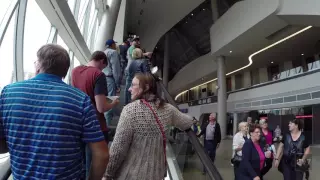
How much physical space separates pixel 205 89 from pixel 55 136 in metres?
36.0

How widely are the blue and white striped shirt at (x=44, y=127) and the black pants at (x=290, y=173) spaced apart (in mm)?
4596

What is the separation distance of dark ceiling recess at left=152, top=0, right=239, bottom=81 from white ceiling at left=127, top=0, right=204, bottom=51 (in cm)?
200

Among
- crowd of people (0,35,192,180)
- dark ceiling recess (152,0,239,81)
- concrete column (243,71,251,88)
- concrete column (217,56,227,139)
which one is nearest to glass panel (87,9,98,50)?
concrete column (217,56,227,139)

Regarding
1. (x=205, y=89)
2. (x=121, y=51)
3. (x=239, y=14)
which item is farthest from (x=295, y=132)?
(x=205, y=89)

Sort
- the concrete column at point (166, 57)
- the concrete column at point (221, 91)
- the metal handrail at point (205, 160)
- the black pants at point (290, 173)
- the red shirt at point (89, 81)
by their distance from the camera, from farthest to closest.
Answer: the concrete column at point (166, 57), the concrete column at point (221, 91), the black pants at point (290, 173), the red shirt at point (89, 81), the metal handrail at point (205, 160)

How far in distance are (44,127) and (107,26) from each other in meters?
16.0

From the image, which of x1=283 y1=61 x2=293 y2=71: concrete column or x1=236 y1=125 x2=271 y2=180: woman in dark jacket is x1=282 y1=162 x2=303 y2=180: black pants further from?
x1=283 y1=61 x2=293 y2=71: concrete column

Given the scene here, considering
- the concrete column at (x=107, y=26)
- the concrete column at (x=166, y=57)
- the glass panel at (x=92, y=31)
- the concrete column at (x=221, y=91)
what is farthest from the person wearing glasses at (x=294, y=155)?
the concrete column at (x=166, y=57)

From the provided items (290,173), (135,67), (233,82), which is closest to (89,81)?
(135,67)

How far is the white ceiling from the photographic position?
2991 centimetres

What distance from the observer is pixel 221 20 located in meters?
22.0

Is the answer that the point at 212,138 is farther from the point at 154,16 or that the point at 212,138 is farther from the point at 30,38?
the point at 154,16

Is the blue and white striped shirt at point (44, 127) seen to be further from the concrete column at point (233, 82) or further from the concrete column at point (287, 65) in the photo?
the concrete column at point (233, 82)

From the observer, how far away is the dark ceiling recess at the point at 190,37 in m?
32.2
